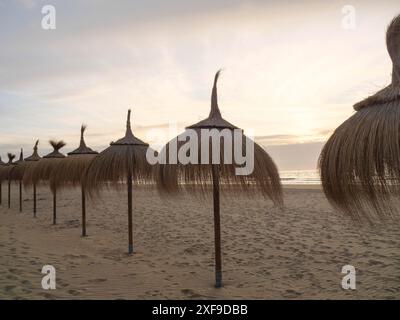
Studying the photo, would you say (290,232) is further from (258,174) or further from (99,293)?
(99,293)

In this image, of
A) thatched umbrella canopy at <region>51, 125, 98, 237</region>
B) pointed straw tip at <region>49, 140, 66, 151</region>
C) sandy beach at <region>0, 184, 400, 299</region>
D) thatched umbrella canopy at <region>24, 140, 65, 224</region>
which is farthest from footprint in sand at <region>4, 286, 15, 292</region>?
pointed straw tip at <region>49, 140, 66, 151</region>

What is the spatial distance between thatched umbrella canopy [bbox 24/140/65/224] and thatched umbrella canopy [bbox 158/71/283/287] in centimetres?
816

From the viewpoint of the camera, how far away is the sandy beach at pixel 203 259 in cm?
545

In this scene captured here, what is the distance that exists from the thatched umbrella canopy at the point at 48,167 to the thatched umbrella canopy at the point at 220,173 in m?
8.16

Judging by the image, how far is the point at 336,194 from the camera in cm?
381

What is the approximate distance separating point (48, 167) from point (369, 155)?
12.3 metres

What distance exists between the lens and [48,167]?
44.6ft

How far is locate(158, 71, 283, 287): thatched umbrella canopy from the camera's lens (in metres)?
5.55

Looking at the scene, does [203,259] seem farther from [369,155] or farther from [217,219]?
[369,155]

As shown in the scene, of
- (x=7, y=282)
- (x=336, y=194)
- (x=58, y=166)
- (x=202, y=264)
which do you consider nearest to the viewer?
(x=336, y=194)

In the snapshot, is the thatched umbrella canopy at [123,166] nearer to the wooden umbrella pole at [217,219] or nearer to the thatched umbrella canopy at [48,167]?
the wooden umbrella pole at [217,219]

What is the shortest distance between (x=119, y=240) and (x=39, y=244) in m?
1.89

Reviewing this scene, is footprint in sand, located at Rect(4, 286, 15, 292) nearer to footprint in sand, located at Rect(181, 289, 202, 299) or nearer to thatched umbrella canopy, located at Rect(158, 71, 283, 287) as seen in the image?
footprint in sand, located at Rect(181, 289, 202, 299)

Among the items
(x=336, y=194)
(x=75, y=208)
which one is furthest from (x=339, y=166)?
(x=75, y=208)
